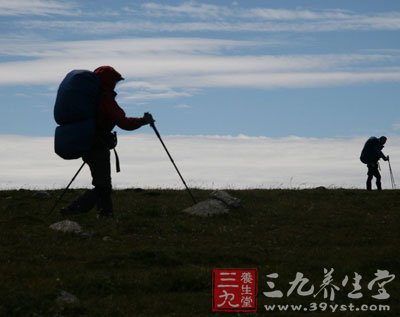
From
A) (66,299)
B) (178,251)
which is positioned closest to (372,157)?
(178,251)

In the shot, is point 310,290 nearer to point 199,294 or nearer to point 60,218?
point 199,294

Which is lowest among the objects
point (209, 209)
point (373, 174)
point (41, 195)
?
point (209, 209)

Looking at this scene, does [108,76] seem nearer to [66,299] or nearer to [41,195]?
[41,195]

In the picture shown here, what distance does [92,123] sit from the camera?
21.4 meters

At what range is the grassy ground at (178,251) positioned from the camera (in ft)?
43.7

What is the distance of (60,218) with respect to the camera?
22.1 metres

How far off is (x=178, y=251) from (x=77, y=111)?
5.83m

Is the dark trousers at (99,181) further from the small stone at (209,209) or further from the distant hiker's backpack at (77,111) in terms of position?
the small stone at (209,209)

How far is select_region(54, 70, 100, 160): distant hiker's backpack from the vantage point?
2117 cm

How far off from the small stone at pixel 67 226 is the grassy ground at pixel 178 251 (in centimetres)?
30

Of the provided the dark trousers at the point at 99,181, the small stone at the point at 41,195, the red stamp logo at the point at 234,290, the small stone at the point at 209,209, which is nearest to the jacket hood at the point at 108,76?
the dark trousers at the point at 99,181

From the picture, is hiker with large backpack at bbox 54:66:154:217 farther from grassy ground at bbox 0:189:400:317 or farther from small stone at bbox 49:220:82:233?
small stone at bbox 49:220:82:233

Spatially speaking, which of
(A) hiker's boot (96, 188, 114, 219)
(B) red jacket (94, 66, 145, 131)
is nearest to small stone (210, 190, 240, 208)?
(A) hiker's boot (96, 188, 114, 219)

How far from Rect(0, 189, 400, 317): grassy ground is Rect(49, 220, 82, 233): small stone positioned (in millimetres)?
303
